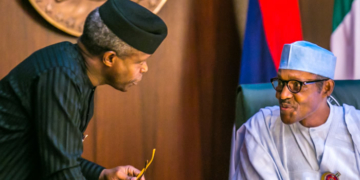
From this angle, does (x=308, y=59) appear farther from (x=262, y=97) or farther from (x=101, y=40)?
(x=101, y=40)

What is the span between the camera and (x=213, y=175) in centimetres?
302

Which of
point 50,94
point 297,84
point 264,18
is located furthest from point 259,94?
point 50,94

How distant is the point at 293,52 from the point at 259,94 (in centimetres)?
38

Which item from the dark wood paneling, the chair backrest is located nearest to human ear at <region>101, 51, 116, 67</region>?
the chair backrest

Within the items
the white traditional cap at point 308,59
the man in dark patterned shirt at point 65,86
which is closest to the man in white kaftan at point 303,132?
the white traditional cap at point 308,59

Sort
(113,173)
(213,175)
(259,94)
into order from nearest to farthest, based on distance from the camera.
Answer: (113,173)
(259,94)
(213,175)

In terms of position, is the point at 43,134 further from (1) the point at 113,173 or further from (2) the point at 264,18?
(2) the point at 264,18

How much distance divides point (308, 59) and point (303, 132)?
380 mm

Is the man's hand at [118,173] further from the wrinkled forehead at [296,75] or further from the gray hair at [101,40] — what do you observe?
the wrinkled forehead at [296,75]

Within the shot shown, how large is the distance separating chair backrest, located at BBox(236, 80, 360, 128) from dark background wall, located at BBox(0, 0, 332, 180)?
76cm

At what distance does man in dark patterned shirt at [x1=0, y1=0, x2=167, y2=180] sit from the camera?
1.05m

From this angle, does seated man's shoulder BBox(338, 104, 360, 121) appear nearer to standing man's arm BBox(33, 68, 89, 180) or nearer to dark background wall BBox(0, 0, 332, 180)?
dark background wall BBox(0, 0, 332, 180)

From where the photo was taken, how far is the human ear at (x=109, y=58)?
1139 millimetres

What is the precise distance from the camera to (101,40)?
1.13 m
